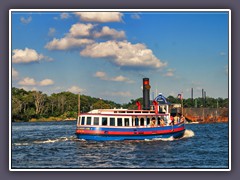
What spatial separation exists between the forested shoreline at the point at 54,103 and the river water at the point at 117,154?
31.6 inches

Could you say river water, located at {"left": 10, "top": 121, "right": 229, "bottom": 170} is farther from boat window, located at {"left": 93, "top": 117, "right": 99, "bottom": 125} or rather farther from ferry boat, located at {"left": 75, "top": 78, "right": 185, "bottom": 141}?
boat window, located at {"left": 93, "top": 117, "right": 99, "bottom": 125}

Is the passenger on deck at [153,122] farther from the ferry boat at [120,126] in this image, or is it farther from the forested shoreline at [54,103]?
the forested shoreline at [54,103]

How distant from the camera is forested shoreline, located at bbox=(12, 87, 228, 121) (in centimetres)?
1551

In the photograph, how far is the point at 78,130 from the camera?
22688 millimetres

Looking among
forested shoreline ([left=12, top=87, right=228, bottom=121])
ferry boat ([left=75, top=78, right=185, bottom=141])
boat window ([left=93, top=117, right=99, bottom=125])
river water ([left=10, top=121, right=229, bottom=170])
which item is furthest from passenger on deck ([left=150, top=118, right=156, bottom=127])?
boat window ([left=93, top=117, right=99, bottom=125])

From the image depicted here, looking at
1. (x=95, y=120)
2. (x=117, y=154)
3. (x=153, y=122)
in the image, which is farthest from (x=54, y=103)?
(x=153, y=122)

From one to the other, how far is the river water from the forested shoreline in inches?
31.6

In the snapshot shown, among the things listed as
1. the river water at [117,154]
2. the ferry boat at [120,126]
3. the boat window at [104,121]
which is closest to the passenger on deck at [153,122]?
the ferry boat at [120,126]

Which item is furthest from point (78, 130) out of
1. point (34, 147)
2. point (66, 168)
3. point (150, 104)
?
point (66, 168)

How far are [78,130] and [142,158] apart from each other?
21.8 feet

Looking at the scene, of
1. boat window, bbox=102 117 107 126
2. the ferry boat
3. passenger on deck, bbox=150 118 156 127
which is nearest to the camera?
the ferry boat

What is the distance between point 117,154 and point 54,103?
4588mm
